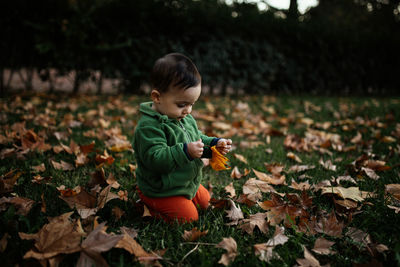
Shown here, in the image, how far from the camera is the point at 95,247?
108cm

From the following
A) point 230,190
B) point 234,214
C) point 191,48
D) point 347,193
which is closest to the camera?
point 234,214

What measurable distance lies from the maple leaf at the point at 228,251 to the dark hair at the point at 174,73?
737 mm

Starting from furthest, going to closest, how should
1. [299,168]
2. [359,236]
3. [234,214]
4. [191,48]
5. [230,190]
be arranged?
[191,48], [299,168], [230,190], [234,214], [359,236]

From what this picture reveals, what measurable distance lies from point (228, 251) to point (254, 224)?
279mm

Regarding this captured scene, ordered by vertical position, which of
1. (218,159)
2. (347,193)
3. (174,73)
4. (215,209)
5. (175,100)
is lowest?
(215,209)

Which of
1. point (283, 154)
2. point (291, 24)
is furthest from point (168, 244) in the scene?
point (291, 24)

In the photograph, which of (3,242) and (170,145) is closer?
(3,242)

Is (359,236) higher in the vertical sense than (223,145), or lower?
lower

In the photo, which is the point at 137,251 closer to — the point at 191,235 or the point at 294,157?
the point at 191,235

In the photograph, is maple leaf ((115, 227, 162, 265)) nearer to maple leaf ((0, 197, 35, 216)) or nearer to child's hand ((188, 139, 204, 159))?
child's hand ((188, 139, 204, 159))

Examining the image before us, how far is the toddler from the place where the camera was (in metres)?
1.30

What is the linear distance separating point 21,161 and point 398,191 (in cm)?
265

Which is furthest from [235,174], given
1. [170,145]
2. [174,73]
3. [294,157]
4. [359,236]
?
[174,73]

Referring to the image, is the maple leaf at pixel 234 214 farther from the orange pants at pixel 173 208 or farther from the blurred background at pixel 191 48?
the blurred background at pixel 191 48
